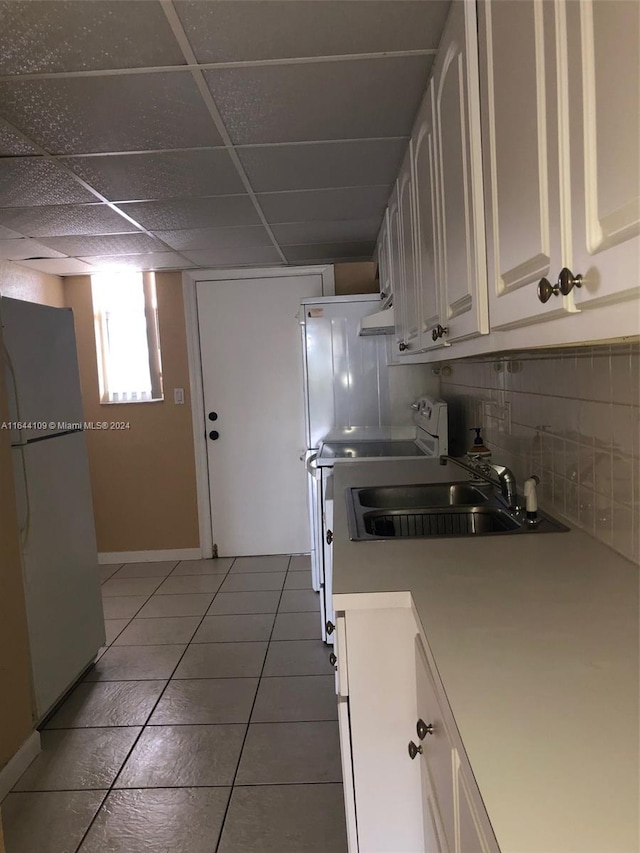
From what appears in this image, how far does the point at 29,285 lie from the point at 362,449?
102 inches

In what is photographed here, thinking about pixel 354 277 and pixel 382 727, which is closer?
pixel 382 727

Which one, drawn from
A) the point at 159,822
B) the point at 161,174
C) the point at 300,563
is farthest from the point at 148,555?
the point at 161,174

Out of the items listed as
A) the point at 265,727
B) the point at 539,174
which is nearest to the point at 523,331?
the point at 539,174

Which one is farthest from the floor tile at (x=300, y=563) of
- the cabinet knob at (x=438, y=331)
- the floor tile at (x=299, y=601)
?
the cabinet knob at (x=438, y=331)

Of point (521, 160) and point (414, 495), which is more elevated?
point (521, 160)

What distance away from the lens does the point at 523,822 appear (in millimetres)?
633

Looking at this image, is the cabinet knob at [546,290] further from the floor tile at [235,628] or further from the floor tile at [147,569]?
the floor tile at [147,569]

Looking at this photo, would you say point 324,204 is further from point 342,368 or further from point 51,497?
point 51,497

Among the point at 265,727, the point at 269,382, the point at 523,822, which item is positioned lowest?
the point at 265,727

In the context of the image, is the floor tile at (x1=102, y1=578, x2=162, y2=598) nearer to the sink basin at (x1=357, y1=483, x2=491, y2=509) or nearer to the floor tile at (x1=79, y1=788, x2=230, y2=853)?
the floor tile at (x1=79, y1=788, x2=230, y2=853)

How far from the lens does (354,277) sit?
4.58 metres

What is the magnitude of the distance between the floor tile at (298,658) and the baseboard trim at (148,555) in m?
1.72

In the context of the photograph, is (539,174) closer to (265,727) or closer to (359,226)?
(265,727)

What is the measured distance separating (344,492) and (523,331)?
1331mm
